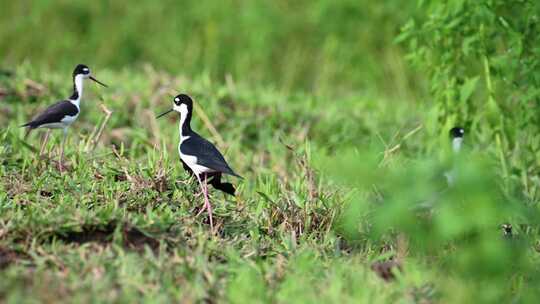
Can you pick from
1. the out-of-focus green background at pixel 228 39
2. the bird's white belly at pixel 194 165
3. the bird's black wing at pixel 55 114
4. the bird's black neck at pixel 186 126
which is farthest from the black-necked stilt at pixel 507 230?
the out-of-focus green background at pixel 228 39

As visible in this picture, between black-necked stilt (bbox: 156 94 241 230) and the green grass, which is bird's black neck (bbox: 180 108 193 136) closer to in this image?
black-necked stilt (bbox: 156 94 241 230)

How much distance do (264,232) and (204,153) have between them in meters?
0.50

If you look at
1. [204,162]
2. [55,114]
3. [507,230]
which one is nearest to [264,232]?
[204,162]

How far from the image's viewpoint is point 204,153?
4.96 m

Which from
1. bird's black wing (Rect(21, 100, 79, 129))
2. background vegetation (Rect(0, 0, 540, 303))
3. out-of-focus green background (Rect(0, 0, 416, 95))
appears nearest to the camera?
background vegetation (Rect(0, 0, 540, 303))

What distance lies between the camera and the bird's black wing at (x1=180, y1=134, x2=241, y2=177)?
16.0 feet

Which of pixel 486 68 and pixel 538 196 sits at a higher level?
pixel 486 68

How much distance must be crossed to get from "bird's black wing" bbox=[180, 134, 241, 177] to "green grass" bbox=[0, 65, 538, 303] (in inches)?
7.4

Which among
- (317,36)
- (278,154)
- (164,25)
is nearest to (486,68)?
(278,154)

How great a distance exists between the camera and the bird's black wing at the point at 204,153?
4.88m

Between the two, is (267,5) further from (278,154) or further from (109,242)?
(109,242)

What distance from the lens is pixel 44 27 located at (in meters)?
11.9

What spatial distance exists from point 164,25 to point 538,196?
6.91 metres

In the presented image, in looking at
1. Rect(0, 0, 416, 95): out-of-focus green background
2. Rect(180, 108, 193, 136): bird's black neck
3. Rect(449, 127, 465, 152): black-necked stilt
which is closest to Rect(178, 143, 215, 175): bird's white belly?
Rect(180, 108, 193, 136): bird's black neck
